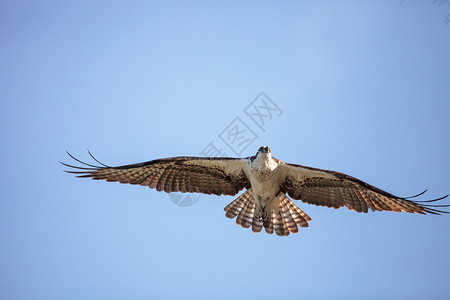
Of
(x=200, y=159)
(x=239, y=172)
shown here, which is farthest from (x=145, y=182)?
(x=239, y=172)

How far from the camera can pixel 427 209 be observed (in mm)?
9680

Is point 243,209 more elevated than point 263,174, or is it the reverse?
point 263,174

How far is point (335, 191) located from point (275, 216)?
59.3 inches

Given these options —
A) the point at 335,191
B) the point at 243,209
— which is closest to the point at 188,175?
the point at 243,209

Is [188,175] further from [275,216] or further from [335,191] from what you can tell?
[335,191]

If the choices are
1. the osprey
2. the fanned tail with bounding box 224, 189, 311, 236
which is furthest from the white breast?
the fanned tail with bounding box 224, 189, 311, 236

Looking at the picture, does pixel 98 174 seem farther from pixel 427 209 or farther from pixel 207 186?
pixel 427 209

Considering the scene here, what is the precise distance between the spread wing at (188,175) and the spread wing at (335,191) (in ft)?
3.45

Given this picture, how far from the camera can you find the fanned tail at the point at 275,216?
10.8 m

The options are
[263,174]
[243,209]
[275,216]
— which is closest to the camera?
[263,174]

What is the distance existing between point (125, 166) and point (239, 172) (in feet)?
8.05

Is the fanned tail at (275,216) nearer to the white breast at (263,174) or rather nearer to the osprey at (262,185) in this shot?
the osprey at (262,185)

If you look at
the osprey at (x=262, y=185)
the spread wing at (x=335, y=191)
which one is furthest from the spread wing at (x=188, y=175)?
the spread wing at (x=335, y=191)

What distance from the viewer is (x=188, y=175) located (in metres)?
10.5
